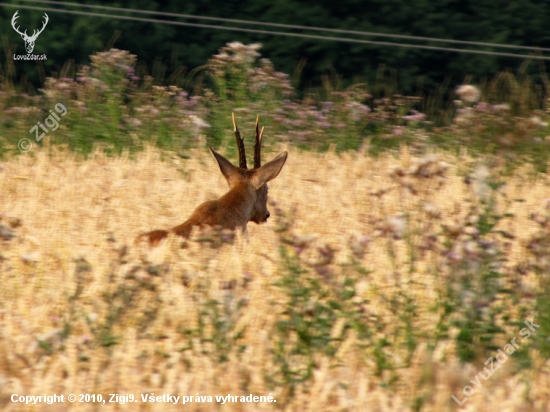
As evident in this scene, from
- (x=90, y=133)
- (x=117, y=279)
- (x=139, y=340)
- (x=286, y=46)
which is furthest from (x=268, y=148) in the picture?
(x=286, y=46)

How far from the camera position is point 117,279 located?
200 inches

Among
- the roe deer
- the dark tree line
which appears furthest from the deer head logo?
the roe deer

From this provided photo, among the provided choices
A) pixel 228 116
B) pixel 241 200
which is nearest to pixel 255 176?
pixel 241 200

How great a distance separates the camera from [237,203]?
19.7 feet

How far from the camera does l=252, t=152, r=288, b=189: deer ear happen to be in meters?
6.09

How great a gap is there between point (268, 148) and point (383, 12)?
608 centimetres

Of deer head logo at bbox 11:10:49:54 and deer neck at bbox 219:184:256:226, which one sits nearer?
deer neck at bbox 219:184:256:226
